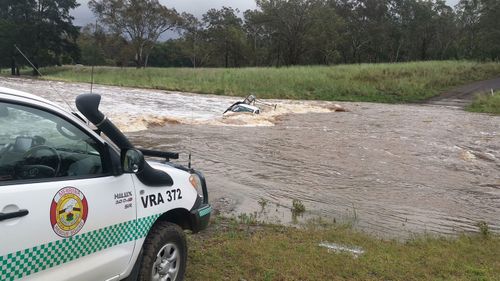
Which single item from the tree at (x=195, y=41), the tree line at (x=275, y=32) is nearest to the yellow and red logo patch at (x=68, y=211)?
the tree line at (x=275, y=32)

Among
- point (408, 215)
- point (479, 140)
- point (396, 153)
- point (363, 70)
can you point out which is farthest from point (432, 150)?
point (363, 70)

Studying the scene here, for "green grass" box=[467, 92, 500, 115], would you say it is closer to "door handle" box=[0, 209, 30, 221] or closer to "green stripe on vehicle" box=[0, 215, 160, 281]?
"green stripe on vehicle" box=[0, 215, 160, 281]

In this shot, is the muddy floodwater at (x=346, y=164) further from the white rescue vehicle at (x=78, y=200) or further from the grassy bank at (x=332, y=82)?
the grassy bank at (x=332, y=82)

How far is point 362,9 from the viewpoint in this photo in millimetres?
76688

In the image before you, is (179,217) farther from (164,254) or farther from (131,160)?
(131,160)

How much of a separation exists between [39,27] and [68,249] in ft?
220

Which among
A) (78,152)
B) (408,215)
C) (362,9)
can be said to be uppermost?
(362,9)

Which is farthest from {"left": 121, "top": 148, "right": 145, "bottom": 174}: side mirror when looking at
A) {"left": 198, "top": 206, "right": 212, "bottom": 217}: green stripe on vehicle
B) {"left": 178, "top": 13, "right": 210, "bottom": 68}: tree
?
{"left": 178, "top": 13, "right": 210, "bottom": 68}: tree

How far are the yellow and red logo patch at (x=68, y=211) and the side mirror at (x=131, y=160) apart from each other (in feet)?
1.37

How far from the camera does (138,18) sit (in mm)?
65812

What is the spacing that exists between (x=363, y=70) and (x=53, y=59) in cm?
4301

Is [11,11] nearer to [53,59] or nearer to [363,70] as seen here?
[53,59]

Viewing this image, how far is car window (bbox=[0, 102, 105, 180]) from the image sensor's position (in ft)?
9.15

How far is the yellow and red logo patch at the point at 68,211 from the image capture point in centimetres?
275
